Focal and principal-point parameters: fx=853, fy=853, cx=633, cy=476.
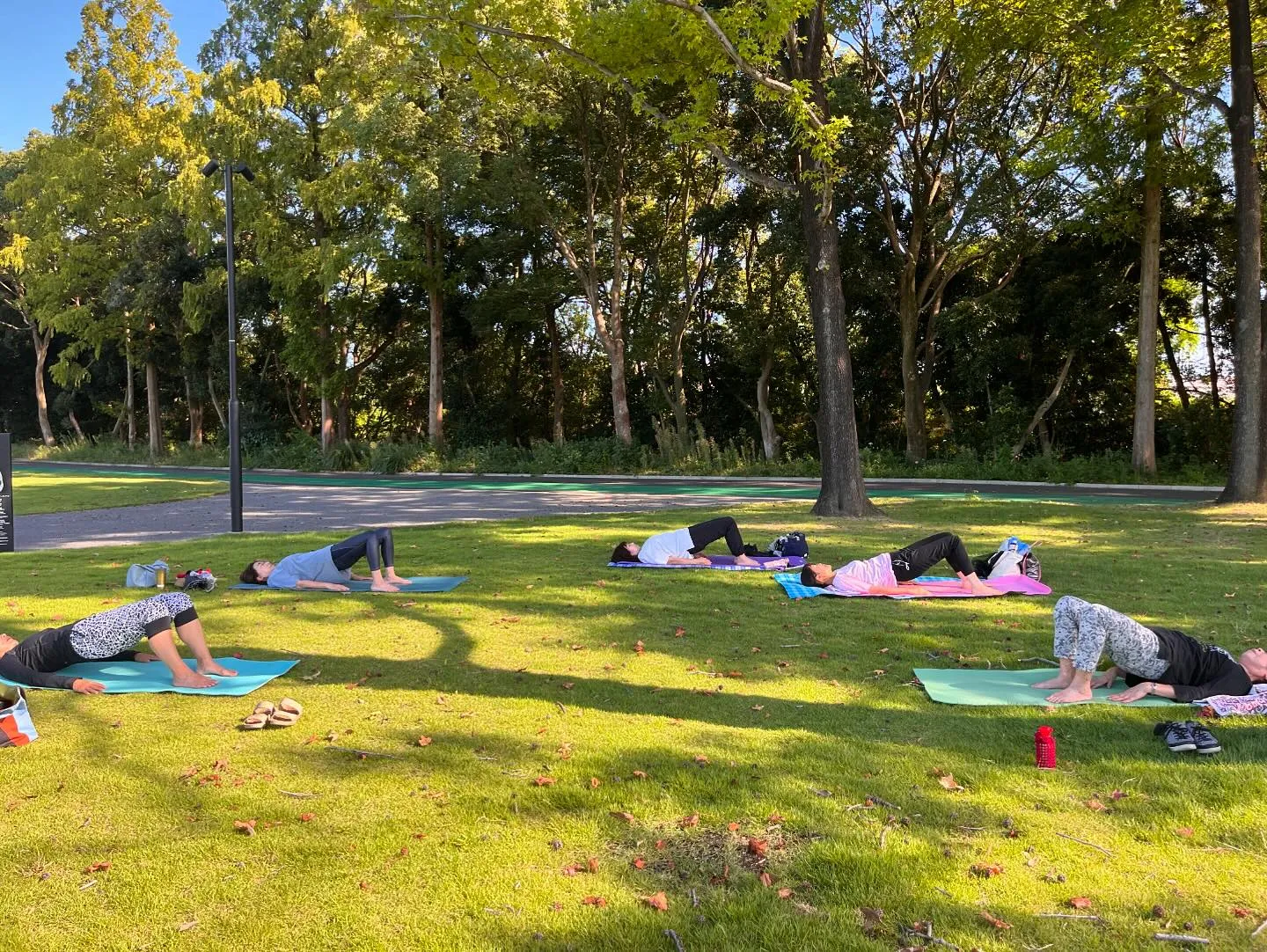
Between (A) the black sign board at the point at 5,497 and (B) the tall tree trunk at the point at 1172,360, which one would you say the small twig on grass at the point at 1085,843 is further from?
(B) the tall tree trunk at the point at 1172,360

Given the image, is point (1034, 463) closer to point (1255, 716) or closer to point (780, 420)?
point (780, 420)

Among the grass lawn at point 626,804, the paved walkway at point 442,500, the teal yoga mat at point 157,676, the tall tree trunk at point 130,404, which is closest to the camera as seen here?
the grass lawn at point 626,804

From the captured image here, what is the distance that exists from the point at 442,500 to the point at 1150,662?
17.2 metres

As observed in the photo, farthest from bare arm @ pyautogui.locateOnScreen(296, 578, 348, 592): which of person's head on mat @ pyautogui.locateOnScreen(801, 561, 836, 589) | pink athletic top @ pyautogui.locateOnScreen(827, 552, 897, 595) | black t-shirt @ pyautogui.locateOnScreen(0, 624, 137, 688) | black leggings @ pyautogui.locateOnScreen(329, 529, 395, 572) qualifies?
pink athletic top @ pyautogui.locateOnScreen(827, 552, 897, 595)

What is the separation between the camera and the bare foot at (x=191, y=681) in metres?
5.48

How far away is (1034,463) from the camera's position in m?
22.2

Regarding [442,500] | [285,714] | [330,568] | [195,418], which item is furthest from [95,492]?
[195,418]

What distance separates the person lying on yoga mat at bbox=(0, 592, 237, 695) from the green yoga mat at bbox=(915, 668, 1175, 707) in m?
4.63

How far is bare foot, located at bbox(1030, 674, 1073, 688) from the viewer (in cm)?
516

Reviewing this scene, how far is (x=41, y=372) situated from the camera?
46.1 metres

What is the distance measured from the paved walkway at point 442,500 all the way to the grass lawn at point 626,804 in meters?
8.22

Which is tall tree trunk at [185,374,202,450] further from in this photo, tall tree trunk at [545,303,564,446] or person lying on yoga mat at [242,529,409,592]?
person lying on yoga mat at [242,529,409,592]

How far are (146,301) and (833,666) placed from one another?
3969 centimetres

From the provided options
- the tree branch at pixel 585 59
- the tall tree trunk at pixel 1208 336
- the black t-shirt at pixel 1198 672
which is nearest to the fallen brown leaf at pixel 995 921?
the black t-shirt at pixel 1198 672
